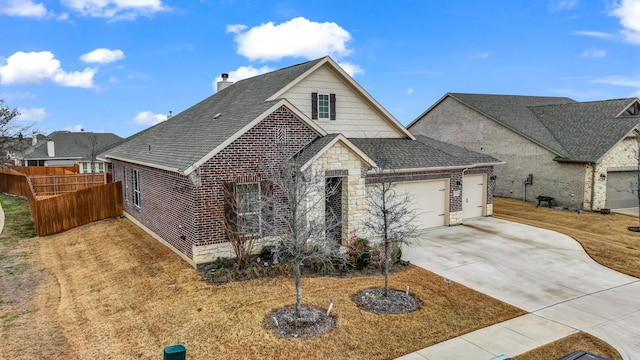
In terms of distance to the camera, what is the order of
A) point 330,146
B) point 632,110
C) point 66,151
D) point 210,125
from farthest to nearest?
point 66,151
point 632,110
point 210,125
point 330,146

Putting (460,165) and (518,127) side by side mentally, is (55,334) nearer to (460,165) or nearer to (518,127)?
(460,165)

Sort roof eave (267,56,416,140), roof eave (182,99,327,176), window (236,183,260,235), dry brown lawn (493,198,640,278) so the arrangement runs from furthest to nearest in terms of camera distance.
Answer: roof eave (267,56,416,140) < dry brown lawn (493,198,640,278) < window (236,183,260,235) < roof eave (182,99,327,176)

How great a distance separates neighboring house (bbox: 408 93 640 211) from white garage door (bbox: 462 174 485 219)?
626cm

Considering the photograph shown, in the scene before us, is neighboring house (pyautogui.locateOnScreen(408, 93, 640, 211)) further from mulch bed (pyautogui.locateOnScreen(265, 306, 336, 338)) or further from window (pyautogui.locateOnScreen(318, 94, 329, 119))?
mulch bed (pyautogui.locateOnScreen(265, 306, 336, 338))

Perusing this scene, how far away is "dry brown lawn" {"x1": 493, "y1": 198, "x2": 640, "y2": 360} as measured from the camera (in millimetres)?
7969

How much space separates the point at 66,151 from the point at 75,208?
41151 millimetres

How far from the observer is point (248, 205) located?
13117 millimetres

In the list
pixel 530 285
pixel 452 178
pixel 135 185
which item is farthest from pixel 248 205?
pixel 452 178

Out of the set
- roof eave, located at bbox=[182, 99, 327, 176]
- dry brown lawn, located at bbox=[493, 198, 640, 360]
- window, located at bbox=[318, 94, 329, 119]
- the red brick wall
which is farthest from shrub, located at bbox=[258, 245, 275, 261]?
dry brown lawn, located at bbox=[493, 198, 640, 360]

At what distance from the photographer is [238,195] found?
42.8ft

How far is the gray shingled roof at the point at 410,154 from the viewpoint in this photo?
1700cm

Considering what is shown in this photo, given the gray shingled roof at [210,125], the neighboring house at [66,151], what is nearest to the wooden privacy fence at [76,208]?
the gray shingled roof at [210,125]

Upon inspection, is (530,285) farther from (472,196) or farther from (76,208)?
(76,208)

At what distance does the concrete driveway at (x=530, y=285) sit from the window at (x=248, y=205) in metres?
5.20
